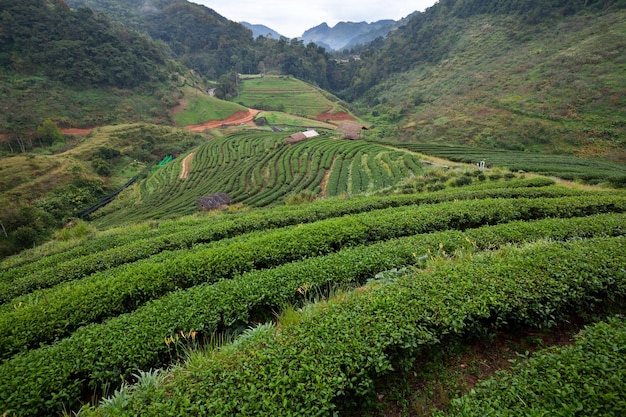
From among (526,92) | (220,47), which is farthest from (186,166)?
(220,47)

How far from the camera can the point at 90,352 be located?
196 inches

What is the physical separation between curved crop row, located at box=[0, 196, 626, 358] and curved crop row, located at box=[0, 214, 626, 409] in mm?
917

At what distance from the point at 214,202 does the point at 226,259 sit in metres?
27.3

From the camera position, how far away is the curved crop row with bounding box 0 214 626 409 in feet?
15.1

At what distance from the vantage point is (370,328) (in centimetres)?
448

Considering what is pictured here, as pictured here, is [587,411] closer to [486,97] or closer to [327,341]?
[327,341]

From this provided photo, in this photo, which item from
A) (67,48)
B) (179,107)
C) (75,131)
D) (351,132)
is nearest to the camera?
(75,131)

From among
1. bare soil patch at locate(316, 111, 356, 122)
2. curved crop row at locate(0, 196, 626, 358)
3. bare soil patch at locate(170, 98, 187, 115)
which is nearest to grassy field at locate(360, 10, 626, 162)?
bare soil patch at locate(316, 111, 356, 122)

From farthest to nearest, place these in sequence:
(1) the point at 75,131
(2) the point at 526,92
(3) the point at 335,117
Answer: (3) the point at 335,117, (1) the point at 75,131, (2) the point at 526,92

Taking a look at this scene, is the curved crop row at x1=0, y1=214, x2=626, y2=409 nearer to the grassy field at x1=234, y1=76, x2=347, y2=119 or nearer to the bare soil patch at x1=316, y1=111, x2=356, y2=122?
the bare soil patch at x1=316, y1=111, x2=356, y2=122

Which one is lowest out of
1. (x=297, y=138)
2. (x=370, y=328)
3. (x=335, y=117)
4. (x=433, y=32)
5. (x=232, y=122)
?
(x=370, y=328)

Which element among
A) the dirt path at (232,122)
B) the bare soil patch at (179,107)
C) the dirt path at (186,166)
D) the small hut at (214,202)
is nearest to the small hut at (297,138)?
the dirt path at (186,166)

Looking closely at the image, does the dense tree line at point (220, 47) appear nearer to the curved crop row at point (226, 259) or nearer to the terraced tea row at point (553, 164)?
the terraced tea row at point (553, 164)

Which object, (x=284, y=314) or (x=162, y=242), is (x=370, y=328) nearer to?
(x=284, y=314)
